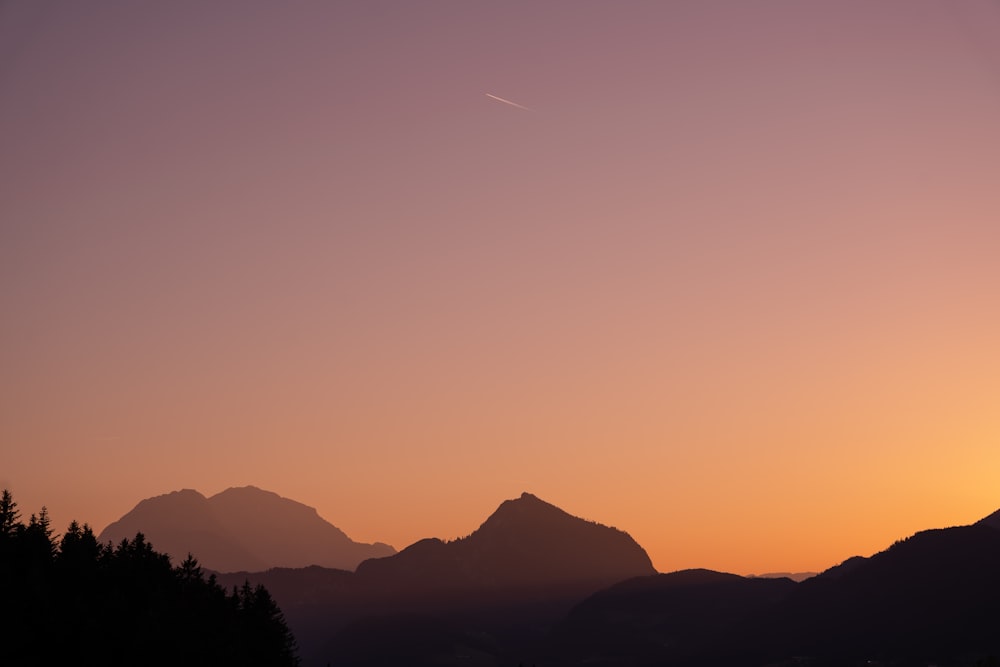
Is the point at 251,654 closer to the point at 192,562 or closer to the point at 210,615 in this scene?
the point at 210,615

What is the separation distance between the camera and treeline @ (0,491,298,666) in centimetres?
14850

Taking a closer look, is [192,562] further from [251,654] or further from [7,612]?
[7,612]

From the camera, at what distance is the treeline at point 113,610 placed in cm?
14850

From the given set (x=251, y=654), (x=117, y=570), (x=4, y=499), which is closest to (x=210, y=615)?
(x=251, y=654)

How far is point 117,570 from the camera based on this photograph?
188 metres

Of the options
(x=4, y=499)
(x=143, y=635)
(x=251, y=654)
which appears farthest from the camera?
(x=4, y=499)

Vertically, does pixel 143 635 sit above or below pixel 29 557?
below

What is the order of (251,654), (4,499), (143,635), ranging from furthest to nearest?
(4,499), (251,654), (143,635)

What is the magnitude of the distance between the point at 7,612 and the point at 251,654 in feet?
116

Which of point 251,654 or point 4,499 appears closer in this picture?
point 251,654

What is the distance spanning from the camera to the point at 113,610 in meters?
156

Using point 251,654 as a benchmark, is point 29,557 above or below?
above

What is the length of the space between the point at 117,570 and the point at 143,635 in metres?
42.9

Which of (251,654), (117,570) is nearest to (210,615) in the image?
(251,654)
